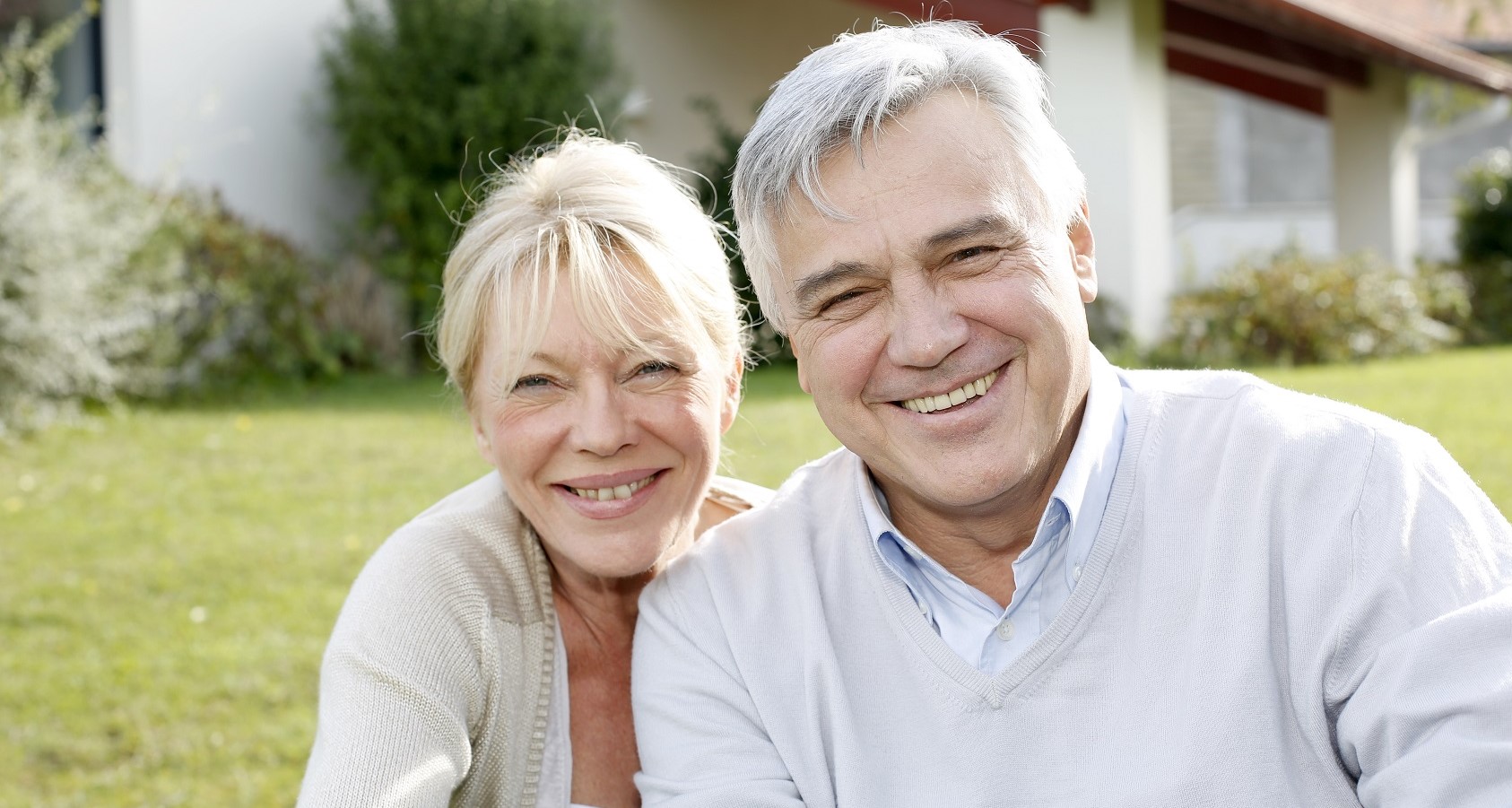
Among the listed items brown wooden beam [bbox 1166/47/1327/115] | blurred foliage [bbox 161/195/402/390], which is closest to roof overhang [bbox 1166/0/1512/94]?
brown wooden beam [bbox 1166/47/1327/115]

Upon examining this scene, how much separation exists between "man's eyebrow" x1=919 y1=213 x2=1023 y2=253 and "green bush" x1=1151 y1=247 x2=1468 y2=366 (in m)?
8.12

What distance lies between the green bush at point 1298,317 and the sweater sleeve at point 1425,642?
8.19 m

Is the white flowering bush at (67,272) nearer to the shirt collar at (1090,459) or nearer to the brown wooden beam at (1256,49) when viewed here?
the shirt collar at (1090,459)

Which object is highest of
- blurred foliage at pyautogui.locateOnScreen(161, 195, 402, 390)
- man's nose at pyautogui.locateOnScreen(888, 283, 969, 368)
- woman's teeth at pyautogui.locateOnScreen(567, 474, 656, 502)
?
man's nose at pyautogui.locateOnScreen(888, 283, 969, 368)

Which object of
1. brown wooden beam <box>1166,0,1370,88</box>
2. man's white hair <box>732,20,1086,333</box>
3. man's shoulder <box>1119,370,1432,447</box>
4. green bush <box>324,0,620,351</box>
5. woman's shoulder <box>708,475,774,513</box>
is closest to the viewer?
Answer: man's shoulder <box>1119,370,1432,447</box>

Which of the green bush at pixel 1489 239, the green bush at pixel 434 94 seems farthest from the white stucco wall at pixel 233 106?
the green bush at pixel 1489 239

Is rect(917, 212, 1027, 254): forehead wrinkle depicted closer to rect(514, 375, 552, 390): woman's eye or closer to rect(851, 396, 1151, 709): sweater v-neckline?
rect(851, 396, 1151, 709): sweater v-neckline

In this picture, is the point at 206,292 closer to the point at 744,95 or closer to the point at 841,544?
the point at 744,95

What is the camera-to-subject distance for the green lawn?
13.8ft

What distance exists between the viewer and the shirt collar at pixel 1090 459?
2.17 meters

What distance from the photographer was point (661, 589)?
247 centimetres

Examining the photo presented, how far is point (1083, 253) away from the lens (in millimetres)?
2396

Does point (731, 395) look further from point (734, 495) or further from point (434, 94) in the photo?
point (434, 94)

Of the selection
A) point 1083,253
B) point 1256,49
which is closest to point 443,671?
point 1083,253
